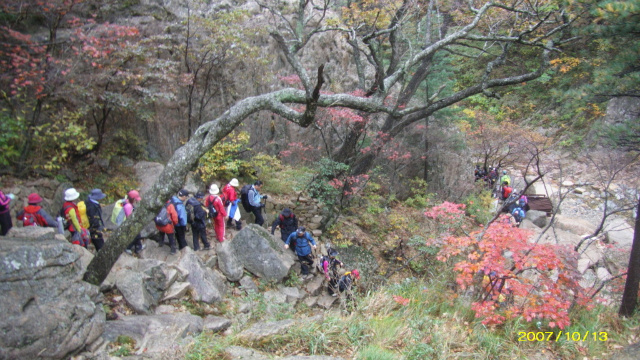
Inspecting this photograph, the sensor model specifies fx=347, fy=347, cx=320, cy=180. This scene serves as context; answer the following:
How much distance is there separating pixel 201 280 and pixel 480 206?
11.7m

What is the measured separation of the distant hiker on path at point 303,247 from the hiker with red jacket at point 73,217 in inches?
167

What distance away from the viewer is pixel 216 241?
8.72 m

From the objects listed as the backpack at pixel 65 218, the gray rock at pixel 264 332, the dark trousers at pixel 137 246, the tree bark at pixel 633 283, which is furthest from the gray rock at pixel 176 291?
the tree bark at pixel 633 283

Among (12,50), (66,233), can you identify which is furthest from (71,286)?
(12,50)

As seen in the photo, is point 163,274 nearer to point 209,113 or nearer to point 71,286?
point 71,286

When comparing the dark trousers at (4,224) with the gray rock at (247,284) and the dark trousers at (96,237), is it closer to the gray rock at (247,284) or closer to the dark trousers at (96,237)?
the dark trousers at (96,237)

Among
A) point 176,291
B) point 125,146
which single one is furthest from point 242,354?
point 125,146

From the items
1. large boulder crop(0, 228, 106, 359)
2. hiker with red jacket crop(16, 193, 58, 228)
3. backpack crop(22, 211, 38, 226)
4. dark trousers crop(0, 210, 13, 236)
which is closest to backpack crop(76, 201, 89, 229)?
hiker with red jacket crop(16, 193, 58, 228)

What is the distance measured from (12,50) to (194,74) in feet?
14.3

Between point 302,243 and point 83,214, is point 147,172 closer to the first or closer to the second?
point 83,214

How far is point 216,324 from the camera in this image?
565cm
